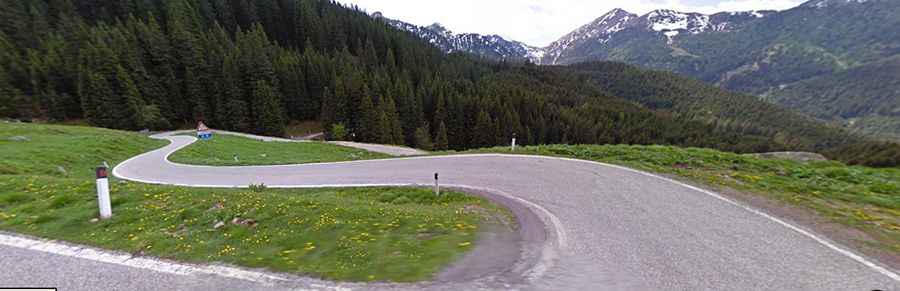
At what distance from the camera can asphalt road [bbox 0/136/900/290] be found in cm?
518

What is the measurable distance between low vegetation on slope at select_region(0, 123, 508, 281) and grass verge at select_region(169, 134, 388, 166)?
12.7 m

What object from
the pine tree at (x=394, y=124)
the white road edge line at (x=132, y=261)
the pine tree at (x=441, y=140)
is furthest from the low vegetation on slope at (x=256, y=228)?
the pine tree at (x=441, y=140)

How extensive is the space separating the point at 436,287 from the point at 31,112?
85.2m

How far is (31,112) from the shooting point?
57.1m

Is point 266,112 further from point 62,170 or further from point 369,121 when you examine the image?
point 62,170

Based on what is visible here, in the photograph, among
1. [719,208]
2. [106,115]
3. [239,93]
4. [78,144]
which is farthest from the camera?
[239,93]

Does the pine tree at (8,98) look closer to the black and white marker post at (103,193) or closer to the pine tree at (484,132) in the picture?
the black and white marker post at (103,193)

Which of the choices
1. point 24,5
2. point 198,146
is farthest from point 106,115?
point 24,5

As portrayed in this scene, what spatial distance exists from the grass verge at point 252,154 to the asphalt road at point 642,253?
16.5m

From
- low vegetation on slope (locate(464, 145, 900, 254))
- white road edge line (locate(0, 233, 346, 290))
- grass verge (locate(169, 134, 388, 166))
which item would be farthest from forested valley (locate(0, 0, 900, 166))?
white road edge line (locate(0, 233, 346, 290))

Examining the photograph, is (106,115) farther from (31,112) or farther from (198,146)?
(198,146)

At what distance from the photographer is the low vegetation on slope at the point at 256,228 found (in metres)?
5.70

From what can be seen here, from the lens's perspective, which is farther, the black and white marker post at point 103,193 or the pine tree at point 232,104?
the pine tree at point 232,104

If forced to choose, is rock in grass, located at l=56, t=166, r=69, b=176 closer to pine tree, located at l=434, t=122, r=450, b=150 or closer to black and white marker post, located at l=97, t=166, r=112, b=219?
black and white marker post, located at l=97, t=166, r=112, b=219
